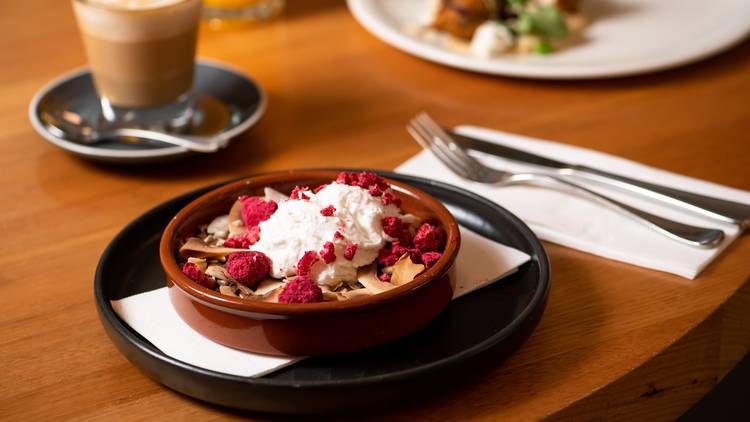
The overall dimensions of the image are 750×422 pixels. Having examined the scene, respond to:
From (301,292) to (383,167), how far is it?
454 millimetres

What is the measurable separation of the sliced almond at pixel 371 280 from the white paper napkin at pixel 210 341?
9 centimetres

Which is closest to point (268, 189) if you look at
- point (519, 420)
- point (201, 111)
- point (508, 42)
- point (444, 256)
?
point (444, 256)

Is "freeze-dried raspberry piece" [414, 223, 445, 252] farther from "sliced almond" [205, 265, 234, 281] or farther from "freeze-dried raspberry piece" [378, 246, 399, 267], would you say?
"sliced almond" [205, 265, 234, 281]

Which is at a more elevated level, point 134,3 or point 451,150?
point 134,3

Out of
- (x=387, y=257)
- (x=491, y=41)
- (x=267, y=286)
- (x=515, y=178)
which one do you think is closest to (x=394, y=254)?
(x=387, y=257)

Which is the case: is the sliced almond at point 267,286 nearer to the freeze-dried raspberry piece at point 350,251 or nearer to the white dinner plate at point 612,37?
the freeze-dried raspberry piece at point 350,251

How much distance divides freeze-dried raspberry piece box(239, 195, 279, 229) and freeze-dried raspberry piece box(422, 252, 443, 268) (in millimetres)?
149

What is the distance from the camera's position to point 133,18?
1.15 m

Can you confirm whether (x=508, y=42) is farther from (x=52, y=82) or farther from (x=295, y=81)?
(x=52, y=82)

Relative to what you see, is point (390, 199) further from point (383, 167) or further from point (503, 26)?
point (503, 26)

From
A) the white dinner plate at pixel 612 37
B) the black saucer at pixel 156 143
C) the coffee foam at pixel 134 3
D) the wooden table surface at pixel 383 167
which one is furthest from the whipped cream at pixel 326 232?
the white dinner plate at pixel 612 37

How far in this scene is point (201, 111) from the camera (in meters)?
1.30

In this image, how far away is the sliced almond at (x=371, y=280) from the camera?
2.46 ft

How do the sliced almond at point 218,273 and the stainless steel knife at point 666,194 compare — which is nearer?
the sliced almond at point 218,273
